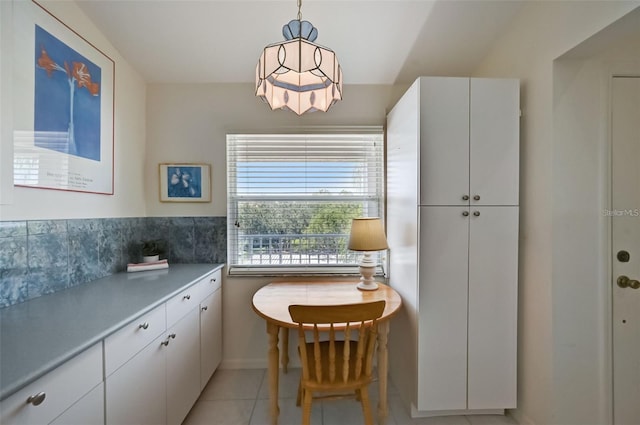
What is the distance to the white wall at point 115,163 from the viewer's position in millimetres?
1154

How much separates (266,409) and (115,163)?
2.07 m

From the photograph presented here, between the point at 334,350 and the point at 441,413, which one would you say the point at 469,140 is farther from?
the point at 441,413

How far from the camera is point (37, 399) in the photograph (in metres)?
0.71

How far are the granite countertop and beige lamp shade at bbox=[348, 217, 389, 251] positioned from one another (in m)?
1.12

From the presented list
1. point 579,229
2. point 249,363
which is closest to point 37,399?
point 249,363

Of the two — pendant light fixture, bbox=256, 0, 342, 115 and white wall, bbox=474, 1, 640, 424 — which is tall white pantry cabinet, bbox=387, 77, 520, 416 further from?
pendant light fixture, bbox=256, 0, 342, 115

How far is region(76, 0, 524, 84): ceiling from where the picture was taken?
1.58m

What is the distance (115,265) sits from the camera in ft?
5.90

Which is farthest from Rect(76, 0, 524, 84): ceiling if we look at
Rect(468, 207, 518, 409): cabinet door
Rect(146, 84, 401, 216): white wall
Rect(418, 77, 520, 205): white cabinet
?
Rect(468, 207, 518, 409): cabinet door

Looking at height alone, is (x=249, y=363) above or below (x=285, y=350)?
below

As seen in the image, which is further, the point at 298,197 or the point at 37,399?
the point at 298,197

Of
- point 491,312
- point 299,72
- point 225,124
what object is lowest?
point 491,312

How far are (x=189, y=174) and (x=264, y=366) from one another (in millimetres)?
1776

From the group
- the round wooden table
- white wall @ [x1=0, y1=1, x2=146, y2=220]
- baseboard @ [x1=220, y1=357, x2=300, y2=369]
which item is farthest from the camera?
baseboard @ [x1=220, y1=357, x2=300, y2=369]
